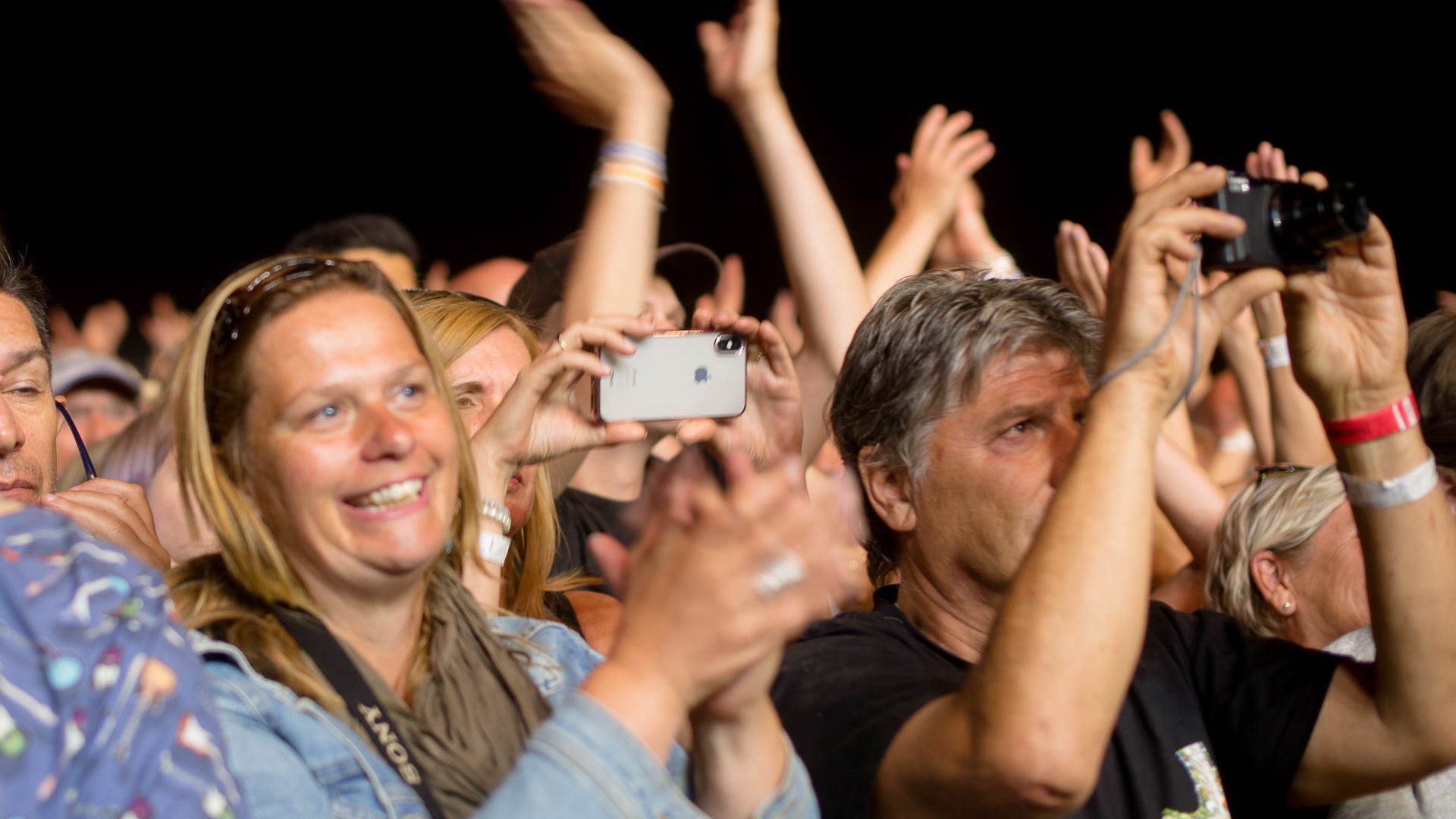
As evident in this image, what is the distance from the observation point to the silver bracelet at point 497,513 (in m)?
1.52

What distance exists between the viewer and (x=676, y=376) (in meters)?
1.53

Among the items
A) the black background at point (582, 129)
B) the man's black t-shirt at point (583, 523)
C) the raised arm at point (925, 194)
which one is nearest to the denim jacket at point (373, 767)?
the man's black t-shirt at point (583, 523)

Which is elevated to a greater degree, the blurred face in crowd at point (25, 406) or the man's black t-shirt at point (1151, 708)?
the blurred face in crowd at point (25, 406)

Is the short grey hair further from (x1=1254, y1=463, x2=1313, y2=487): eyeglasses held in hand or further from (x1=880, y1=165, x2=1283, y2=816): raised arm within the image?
(x1=1254, y1=463, x2=1313, y2=487): eyeglasses held in hand

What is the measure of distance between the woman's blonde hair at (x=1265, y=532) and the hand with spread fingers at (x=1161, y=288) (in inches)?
30.6

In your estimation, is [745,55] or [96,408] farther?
[96,408]

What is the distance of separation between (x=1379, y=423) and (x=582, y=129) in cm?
433

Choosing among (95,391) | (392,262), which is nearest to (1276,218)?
(392,262)

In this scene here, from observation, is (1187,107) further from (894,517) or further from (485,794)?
(485,794)

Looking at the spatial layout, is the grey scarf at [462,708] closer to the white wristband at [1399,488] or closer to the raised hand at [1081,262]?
the white wristband at [1399,488]

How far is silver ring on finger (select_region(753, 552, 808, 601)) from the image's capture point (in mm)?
824

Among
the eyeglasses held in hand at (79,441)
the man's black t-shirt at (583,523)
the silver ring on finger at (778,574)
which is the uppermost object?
the silver ring on finger at (778,574)

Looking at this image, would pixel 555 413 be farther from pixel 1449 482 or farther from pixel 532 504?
pixel 1449 482

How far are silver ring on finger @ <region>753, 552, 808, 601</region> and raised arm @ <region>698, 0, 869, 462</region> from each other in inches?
46.4
